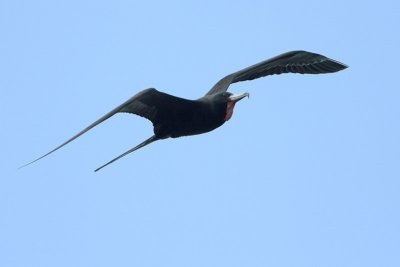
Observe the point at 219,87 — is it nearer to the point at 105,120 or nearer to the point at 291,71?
the point at 291,71

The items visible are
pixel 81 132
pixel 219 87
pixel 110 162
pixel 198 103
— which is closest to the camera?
pixel 81 132

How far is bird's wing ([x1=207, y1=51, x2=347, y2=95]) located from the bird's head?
1097mm

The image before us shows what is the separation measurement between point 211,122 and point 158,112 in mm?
631

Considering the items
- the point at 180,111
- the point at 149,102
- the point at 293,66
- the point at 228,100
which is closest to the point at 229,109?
Answer: the point at 228,100

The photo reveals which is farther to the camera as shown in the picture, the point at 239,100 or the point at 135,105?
the point at 239,100

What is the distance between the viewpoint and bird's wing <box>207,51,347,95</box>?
11.7 m

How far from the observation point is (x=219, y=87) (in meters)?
11.4

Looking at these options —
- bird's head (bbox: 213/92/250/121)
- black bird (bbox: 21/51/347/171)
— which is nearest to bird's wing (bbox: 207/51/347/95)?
black bird (bbox: 21/51/347/171)

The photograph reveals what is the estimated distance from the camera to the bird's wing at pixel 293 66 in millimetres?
11742

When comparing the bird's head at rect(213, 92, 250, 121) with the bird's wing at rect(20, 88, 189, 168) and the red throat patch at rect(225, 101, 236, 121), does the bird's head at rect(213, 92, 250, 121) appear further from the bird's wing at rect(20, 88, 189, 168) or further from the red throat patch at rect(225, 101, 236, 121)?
the bird's wing at rect(20, 88, 189, 168)

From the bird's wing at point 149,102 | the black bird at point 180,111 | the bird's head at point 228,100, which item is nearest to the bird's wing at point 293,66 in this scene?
the black bird at point 180,111

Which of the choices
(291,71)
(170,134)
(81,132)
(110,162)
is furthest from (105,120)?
(291,71)

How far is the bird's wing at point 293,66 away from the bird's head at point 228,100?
1.10m

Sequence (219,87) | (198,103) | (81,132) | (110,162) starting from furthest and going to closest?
1. (219,87)
2. (198,103)
3. (110,162)
4. (81,132)
